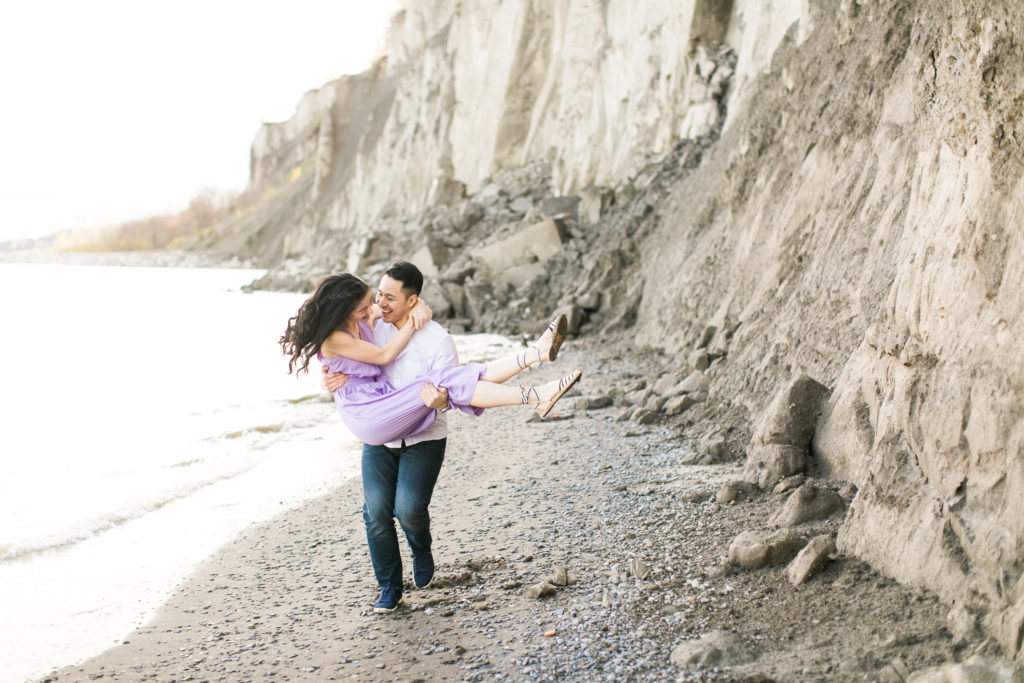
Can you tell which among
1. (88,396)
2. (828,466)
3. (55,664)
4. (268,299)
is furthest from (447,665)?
(268,299)

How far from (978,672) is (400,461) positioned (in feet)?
8.23

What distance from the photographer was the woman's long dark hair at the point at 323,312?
3.90m

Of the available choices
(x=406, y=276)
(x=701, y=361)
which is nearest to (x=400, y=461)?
(x=406, y=276)

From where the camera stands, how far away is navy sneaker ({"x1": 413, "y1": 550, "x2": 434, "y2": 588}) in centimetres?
423

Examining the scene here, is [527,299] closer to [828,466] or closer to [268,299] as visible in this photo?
[828,466]

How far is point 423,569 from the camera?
4.25 meters

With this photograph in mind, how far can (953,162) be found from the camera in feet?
12.2

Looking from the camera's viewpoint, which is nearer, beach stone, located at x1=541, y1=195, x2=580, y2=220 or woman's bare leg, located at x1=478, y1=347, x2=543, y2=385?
woman's bare leg, located at x1=478, y1=347, x2=543, y2=385

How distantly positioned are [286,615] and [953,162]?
12.6 feet

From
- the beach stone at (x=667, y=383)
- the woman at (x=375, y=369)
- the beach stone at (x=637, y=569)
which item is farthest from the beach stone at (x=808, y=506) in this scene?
the beach stone at (x=667, y=383)

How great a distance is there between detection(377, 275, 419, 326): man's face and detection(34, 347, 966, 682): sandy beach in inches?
55.7

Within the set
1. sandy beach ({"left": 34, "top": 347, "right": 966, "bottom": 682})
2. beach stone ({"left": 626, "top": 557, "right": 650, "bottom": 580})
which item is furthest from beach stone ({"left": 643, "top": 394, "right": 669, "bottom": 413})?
beach stone ({"left": 626, "top": 557, "right": 650, "bottom": 580})

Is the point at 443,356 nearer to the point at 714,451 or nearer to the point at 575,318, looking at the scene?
the point at 714,451

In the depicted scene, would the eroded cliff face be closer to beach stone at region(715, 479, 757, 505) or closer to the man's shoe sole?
beach stone at region(715, 479, 757, 505)
